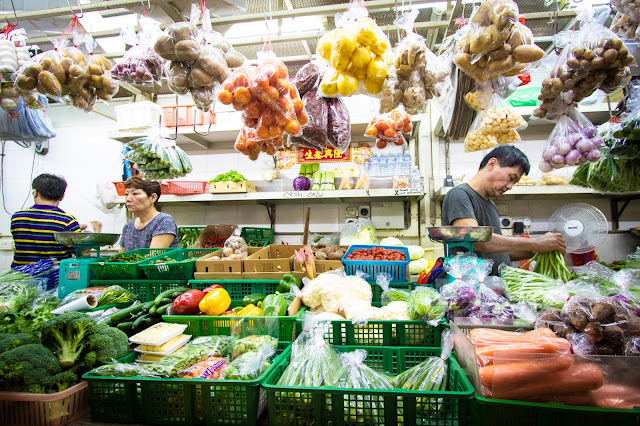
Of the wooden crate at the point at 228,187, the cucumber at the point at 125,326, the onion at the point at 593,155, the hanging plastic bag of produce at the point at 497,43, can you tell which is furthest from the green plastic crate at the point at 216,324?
the wooden crate at the point at 228,187

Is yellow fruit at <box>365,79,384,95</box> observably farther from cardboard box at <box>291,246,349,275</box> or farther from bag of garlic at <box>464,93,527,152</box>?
cardboard box at <box>291,246,349,275</box>

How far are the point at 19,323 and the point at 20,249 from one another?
71.4 inches

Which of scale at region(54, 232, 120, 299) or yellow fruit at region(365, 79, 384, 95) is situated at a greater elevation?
yellow fruit at region(365, 79, 384, 95)

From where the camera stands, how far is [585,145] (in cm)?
195

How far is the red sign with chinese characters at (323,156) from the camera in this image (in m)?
4.39

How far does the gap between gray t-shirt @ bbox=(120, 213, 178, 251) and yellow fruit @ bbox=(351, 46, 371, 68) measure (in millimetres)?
2346

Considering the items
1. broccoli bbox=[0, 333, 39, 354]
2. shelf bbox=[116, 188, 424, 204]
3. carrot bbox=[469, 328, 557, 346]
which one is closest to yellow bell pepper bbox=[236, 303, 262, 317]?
broccoli bbox=[0, 333, 39, 354]

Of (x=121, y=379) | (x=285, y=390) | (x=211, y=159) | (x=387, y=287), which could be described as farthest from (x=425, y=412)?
(x=211, y=159)

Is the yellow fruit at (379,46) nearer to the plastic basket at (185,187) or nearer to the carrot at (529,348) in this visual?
the carrot at (529,348)

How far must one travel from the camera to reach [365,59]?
1498mm

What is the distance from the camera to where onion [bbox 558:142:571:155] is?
1989 millimetres

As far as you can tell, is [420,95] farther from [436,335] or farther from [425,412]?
[425,412]

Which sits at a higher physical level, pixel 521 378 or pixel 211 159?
pixel 211 159

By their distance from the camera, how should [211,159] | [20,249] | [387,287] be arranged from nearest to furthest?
[387,287]
[20,249]
[211,159]
